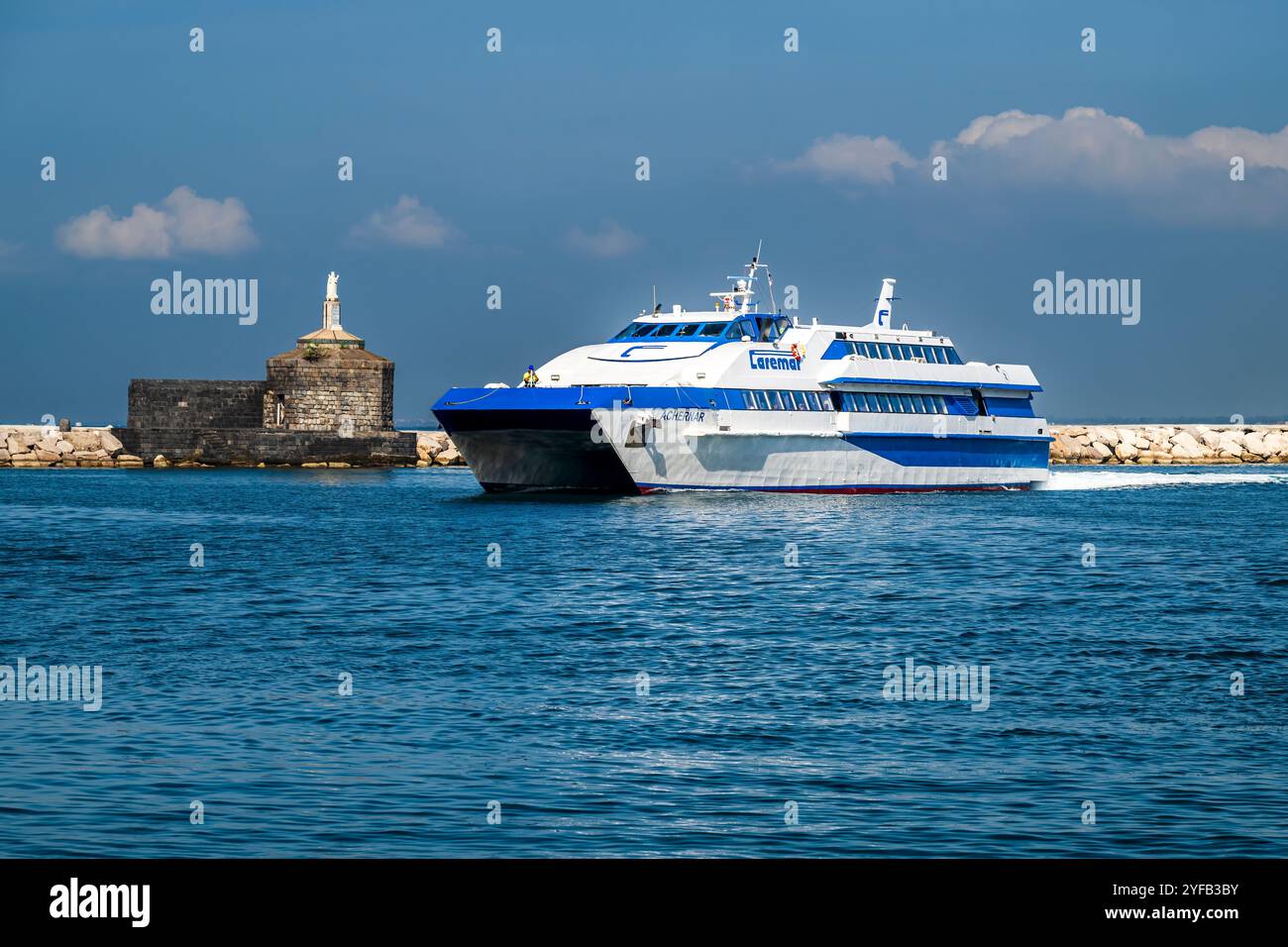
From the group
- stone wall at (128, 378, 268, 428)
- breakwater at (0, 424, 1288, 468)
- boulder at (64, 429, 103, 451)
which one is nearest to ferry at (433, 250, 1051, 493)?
breakwater at (0, 424, 1288, 468)

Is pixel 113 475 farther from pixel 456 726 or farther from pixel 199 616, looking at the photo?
pixel 456 726

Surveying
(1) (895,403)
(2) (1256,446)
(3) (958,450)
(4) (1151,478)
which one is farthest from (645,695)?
(2) (1256,446)

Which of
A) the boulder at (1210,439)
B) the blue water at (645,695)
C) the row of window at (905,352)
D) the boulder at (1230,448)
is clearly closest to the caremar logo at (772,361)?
the row of window at (905,352)

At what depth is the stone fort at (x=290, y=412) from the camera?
85.4m

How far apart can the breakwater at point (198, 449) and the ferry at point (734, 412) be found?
34248 mm

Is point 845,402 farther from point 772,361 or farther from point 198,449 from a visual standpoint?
point 198,449

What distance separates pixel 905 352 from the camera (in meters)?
57.6

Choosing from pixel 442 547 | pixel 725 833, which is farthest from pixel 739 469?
pixel 725 833

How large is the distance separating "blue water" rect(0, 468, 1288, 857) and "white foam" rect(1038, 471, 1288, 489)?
28.6 metres

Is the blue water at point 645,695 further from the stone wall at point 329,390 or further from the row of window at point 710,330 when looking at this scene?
the stone wall at point 329,390

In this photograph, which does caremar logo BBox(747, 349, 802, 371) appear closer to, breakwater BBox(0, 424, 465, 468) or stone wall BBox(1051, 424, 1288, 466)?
breakwater BBox(0, 424, 465, 468)

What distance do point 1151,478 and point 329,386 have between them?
147 ft

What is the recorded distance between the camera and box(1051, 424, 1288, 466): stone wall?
10044 cm
